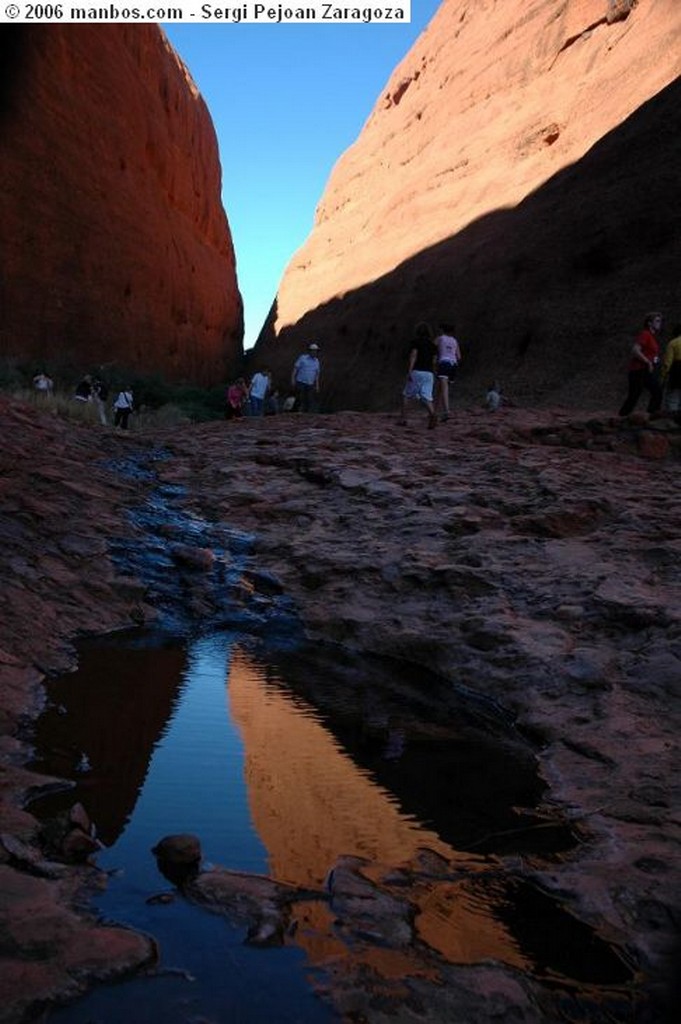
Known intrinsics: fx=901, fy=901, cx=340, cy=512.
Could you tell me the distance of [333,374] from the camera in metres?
29.3

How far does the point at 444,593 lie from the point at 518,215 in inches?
809

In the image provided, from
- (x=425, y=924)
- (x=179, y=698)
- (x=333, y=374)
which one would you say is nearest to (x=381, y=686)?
(x=179, y=698)

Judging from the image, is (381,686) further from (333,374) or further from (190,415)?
(333,374)

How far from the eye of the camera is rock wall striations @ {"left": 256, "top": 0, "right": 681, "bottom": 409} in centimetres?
1931

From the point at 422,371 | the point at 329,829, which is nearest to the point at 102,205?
the point at 422,371

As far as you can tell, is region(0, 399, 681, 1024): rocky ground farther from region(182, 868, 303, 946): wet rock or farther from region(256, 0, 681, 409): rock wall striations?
region(256, 0, 681, 409): rock wall striations

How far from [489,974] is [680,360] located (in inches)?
418

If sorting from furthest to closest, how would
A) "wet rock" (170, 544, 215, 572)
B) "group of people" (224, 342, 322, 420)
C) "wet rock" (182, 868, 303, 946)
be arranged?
1. "group of people" (224, 342, 322, 420)
2. "wet rock" (170, 544, 215, 572)
3. "wet rock" (182, 868, 303, 946)

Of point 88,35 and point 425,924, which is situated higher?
point 88,35

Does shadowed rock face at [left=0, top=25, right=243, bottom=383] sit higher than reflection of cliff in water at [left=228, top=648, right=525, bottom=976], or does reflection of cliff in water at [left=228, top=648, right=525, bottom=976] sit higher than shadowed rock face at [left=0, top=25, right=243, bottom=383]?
shadowed rock face at [left=0, top=25, right=243, bottom=383]

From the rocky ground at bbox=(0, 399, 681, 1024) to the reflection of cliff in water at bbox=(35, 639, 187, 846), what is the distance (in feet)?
0.40

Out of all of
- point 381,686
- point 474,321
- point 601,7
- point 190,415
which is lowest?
point 381,686

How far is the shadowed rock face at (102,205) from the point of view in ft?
87.8

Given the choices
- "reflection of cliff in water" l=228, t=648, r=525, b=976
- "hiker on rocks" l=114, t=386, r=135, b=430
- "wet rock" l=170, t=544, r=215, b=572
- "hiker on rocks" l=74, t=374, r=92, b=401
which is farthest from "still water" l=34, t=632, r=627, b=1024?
"hiker on rocks" l=74, t=374, r=92, b=401
